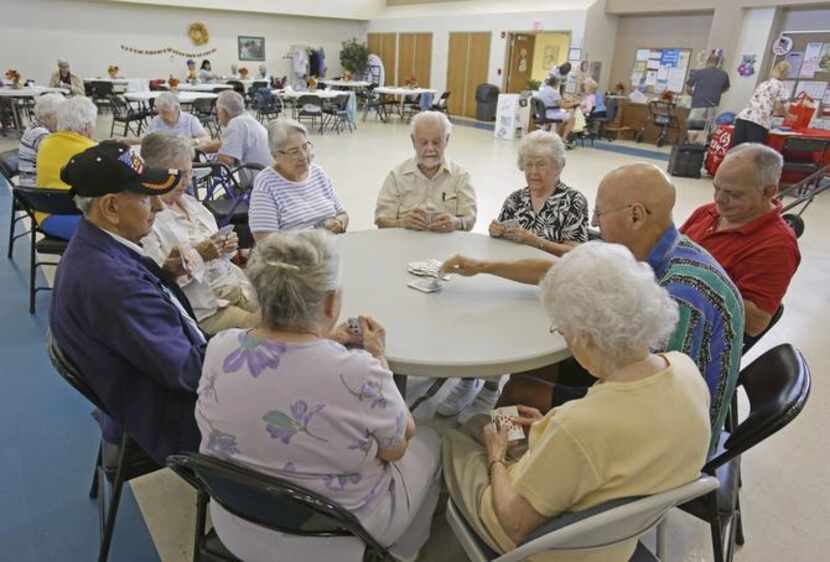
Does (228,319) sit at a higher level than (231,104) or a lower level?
lower

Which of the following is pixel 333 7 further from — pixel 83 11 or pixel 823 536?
pixel 823 536

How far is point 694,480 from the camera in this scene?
986 mm

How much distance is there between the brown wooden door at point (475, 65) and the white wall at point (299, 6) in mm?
4916

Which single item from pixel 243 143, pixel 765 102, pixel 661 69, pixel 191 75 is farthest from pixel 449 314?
pixel 191 75

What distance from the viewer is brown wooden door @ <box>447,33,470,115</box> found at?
49.0 ft

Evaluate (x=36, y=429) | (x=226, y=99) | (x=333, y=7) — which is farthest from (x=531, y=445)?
(x=333, y=7)

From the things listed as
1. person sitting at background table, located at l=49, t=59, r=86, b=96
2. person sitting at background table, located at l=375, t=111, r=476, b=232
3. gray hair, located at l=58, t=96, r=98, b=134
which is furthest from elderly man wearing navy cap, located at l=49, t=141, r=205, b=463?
person sitting at background table, located at l=49, t=59, r=86, b=96

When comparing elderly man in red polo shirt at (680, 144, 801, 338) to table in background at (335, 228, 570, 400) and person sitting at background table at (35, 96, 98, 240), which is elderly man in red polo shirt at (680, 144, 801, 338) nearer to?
table in background at (335, 228, 570, 400)

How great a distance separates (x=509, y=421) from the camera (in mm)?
1481

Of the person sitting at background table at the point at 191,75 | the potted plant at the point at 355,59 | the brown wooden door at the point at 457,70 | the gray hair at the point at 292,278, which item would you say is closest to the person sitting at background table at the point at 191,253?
the gray hair at the point at 292,278

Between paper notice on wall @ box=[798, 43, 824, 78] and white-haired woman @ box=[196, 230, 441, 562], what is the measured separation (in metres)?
11.6

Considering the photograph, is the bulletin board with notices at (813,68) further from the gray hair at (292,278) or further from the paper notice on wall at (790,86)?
the gray hair at (292,278)

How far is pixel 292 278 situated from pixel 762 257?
180 centimetres

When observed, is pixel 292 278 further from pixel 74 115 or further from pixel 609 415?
pixel 74 115
